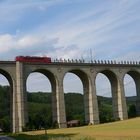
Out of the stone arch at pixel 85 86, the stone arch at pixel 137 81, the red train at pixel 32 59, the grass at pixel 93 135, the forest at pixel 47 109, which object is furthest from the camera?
the forest at pixel 47 109

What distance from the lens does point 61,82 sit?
85.6 metres

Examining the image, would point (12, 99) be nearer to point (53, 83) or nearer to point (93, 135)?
point (53, 83)

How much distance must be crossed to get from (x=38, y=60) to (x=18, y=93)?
9155mm

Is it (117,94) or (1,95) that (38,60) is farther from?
(1,95)

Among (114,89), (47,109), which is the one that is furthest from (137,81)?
(47,109)

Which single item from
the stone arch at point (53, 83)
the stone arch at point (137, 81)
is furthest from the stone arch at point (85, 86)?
the stone arch at point (137, 81)

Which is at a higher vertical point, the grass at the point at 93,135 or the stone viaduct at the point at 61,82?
the stone viaduct at the point at 61,82

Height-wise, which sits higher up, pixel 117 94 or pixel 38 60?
pixel 38 60

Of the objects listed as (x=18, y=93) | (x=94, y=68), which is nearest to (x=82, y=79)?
(x=94, y=68)

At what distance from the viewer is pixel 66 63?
3440 inches

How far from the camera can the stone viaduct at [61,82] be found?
257 feet

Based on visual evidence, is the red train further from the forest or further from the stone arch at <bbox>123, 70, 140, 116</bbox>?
the stone arch at <bbox>123, 70, 140, 116</bbox>

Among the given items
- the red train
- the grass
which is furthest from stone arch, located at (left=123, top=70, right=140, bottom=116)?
the grass

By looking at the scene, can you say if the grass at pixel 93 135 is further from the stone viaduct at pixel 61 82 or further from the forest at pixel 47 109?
the forest at pixel 47 109
